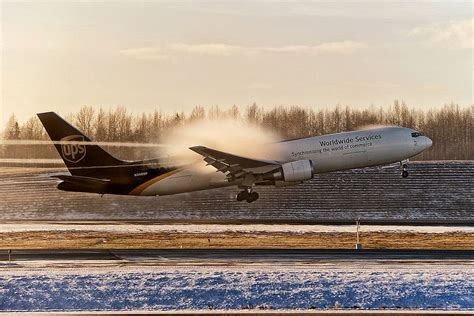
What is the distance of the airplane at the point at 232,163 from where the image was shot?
52812 mm

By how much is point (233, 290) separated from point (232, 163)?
22138 mm

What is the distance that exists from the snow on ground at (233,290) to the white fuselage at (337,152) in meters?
17.2

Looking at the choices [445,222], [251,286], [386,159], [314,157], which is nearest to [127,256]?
[251,286]

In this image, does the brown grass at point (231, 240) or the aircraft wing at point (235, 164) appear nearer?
the brown grass at point (231, 240)

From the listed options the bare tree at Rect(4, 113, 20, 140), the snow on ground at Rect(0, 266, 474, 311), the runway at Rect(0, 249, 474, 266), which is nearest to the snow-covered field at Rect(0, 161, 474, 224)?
the bare tree at Rect(4, 113, 20, 140)

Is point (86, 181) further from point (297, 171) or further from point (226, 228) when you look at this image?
point (226, 228)

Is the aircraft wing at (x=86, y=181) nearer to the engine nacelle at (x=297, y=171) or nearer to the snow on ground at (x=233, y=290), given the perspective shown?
the engine nacelle at (x=297, y=171)

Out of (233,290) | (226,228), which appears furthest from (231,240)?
(233,290)

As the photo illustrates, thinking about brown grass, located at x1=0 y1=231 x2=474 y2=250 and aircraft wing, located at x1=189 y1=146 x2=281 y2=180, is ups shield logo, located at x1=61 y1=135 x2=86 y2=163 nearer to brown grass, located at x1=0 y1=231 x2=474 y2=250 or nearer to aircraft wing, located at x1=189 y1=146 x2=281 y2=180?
brown grass, located at x1=0 y1=231 x2=474 y2=250

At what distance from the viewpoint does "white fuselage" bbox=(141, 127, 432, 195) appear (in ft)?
173

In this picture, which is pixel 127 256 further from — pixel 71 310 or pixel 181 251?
pixel 71 310

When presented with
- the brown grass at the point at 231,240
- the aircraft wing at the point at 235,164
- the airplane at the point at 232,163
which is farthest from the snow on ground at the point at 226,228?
the airplane at the point at 232,163

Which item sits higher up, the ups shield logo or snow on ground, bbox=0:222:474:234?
the ups shield logo

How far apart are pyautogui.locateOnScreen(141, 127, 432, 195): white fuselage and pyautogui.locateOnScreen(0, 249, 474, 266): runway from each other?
7.82m
